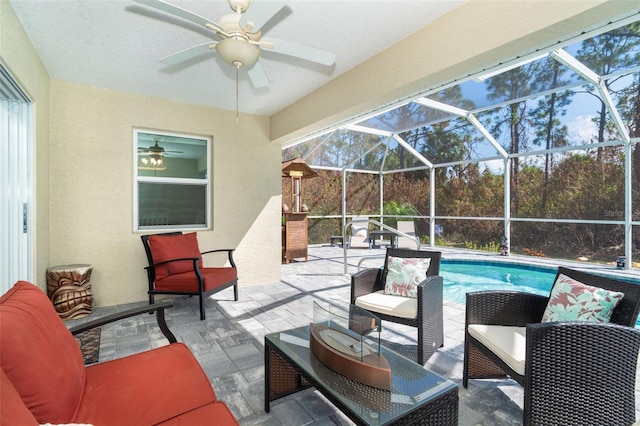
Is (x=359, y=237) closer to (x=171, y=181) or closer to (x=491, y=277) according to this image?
(x=491, y=277)

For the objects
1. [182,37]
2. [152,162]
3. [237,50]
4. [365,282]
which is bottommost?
[365,282]

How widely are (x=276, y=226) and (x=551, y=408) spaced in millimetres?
4110

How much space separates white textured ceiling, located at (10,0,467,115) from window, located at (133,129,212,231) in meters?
0.79

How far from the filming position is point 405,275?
2.77 meters

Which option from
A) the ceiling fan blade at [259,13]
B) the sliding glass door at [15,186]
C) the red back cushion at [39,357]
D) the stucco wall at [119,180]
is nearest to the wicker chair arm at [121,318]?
the red back cushion at [39,357]

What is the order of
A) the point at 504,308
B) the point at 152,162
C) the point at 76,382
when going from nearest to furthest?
the point at 76,382, the point at 504,308, the point at 152,162

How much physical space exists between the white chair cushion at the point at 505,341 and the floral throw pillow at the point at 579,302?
8.6 inches

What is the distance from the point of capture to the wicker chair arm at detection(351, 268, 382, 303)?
9.08 feet

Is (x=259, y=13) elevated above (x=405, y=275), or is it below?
above

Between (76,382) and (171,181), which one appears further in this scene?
(171,181)

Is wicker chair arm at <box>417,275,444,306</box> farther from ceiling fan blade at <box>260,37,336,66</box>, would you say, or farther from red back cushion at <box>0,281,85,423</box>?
red back cushion at <box>0,281,85,423</box>

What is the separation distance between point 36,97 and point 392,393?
3.87m

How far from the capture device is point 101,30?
98.3 inches

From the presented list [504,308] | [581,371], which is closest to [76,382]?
[581,371]
